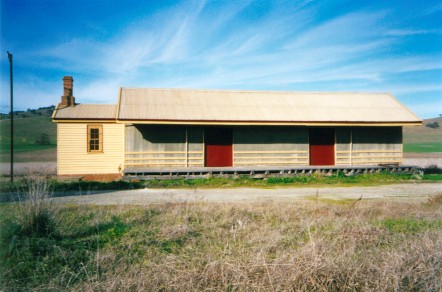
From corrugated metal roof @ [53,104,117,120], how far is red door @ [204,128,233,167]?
6.37 m

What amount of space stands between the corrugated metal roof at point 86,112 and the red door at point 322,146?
11915 mm

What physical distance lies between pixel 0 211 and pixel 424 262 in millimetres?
8921

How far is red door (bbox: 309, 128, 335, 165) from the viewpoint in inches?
705

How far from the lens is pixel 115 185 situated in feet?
42.3

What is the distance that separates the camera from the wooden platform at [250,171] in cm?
1506

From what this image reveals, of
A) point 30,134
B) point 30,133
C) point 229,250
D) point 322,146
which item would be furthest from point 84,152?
point 30,133

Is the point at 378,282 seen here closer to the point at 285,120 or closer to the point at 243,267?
the point at 243,267

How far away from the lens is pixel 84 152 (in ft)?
61.1

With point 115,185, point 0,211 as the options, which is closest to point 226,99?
point 115,185

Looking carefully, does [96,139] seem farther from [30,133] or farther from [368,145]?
[30,133]

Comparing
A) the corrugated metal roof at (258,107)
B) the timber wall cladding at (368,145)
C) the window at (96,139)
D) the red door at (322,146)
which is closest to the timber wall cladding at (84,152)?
the window at (96,139)

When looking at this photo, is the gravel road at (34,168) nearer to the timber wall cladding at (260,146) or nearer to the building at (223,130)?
the building at (223,130)

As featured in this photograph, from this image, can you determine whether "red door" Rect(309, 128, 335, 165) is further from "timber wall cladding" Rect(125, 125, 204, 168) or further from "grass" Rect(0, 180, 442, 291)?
"grass" Rect(0, 180, 442, 291)

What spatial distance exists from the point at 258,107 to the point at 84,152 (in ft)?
34.8
